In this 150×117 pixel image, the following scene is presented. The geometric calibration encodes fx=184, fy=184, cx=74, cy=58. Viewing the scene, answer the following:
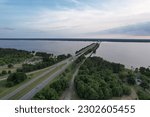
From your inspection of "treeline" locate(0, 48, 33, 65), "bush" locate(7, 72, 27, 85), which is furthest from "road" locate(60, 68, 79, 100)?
"treeline" locate(0, 48, 33, 65)

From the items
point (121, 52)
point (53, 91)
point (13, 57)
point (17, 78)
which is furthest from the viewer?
point (121, 52)

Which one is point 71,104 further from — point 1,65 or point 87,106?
point 1,65

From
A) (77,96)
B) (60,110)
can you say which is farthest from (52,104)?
(77,96)

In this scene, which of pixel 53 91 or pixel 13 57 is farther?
pixel 13 57

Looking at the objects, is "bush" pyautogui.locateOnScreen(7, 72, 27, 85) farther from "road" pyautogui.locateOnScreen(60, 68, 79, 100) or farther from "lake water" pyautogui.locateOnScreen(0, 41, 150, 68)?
"lake water" pyautogui.locateOnScreen(0, 41, 150, 68)

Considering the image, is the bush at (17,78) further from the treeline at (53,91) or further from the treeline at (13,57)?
the treeline at (13,57)

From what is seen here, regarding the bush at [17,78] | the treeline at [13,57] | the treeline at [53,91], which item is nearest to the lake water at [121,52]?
the treeline at [13,57]

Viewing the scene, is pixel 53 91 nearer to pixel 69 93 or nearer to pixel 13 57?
pixel 69 93

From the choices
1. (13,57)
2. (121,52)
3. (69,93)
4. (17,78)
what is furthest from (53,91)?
(121,52)

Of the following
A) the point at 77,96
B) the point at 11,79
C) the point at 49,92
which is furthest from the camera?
the point at 11,79

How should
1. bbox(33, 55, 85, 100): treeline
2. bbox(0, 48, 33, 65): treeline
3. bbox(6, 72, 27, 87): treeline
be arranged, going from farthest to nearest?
bbox(0, 48, 33, 65): treeline
bbox(6, 72, 27, 87): treeline
bbox(33, 55, 85, 100): treeline

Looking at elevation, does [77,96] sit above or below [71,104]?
below
